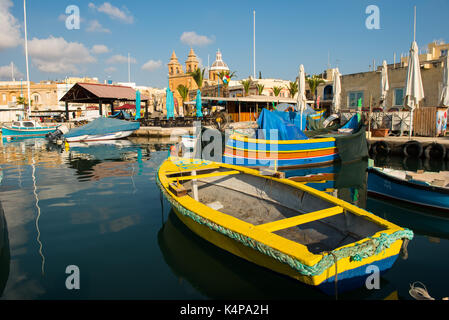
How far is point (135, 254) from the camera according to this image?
5.86 m

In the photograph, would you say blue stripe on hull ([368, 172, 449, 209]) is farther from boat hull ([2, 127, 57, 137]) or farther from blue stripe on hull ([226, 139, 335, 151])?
boat hull ([2, 127, 57, 137])

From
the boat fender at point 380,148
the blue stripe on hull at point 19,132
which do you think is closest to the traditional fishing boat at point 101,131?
the blue stripe on hull at point 19,132

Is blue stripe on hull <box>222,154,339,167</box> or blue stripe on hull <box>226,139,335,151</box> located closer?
blue stripe on hull <box>226,139,335,151</box>

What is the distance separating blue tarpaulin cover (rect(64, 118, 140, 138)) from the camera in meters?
28.6

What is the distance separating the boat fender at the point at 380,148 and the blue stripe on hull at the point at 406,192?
11.3 m

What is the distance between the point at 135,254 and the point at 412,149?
18.0 meters

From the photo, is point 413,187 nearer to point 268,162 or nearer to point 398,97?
point 268,162

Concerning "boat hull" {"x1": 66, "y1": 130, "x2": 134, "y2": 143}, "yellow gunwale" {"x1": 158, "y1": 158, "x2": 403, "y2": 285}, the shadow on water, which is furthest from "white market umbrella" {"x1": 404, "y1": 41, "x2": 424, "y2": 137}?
"boat hull" {"x1": 66, "y1": 130, "x2": 134, "y2": 143}

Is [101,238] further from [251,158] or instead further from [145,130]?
[145,130]

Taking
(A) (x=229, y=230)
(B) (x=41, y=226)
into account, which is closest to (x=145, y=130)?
(B) (x=41, y=226)

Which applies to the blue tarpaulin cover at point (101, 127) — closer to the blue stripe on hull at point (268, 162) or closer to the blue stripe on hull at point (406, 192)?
the blue stripe on hull at point (268, 162)

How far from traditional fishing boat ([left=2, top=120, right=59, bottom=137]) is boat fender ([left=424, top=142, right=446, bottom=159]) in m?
36.4

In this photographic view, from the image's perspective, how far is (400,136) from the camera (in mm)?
20188

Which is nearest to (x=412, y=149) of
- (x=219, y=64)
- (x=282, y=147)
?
(x=282, y=147)
